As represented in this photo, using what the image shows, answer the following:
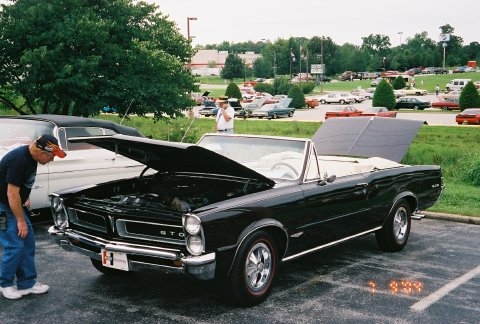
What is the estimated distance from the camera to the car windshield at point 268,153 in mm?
6309

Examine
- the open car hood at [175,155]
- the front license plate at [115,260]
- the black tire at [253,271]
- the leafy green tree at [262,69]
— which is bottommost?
the black tire at [253,271]

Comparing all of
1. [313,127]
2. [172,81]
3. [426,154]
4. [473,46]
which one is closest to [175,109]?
[172,81]

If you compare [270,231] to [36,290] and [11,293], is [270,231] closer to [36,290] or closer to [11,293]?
[36,290]

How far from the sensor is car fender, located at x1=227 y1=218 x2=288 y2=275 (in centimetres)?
515

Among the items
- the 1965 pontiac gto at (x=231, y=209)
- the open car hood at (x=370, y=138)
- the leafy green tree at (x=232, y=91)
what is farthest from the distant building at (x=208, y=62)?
the 1965 pontiac gto at (x=231, y=209)

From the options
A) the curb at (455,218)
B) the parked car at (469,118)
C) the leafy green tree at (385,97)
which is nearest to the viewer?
the curb at (455,218)

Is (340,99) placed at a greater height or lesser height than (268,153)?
lesser

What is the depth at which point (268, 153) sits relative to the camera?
6.56m

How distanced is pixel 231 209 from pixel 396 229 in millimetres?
3314

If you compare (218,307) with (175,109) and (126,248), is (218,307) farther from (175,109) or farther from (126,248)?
(175,109)

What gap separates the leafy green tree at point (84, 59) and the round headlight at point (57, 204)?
12.9m

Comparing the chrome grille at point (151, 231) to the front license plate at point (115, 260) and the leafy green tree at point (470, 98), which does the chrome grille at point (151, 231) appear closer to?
the front license plate at point (115, 260)

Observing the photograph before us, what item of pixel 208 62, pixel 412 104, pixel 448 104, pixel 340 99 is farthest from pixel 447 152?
pixel 208 62

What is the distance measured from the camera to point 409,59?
134875 millimetres
